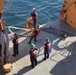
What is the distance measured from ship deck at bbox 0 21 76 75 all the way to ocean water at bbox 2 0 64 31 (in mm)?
8154

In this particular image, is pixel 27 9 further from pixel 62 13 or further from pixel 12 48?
pixel 12 48

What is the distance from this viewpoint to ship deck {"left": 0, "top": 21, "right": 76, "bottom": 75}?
630 inches

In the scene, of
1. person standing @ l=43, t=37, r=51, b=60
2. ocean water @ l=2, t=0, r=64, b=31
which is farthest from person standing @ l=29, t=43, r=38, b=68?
ocean water @ l=2, t=0, r=64, b=31

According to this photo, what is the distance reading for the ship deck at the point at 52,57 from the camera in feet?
52.5

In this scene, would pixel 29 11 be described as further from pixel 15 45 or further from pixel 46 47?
pixel 46 47

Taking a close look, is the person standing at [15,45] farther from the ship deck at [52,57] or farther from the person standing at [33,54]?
the person standing at [33,54]

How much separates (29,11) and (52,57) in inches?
584

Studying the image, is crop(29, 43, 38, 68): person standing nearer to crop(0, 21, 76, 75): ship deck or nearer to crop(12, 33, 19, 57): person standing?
crop(0, 21, 76, 75): ship deck

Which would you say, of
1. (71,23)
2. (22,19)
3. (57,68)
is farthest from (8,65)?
(22,19)

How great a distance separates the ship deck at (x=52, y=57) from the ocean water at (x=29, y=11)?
321 inches

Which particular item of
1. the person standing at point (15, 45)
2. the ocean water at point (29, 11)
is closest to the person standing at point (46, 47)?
the person standing at point (15, 45)

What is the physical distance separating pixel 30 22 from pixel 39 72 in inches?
253

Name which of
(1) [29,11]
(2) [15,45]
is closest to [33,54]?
(2) [15,45]

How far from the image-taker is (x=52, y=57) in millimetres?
17375
